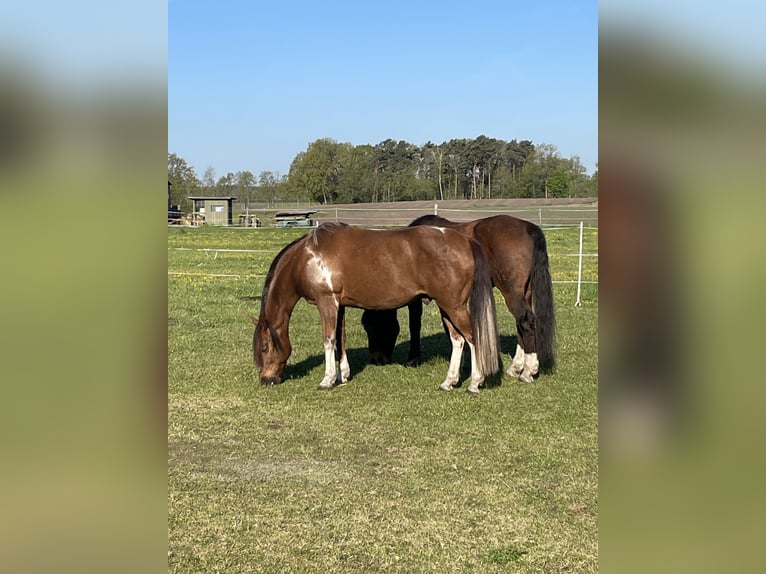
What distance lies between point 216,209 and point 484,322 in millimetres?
40807

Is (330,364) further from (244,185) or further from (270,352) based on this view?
(244,185)

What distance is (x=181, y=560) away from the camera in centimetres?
351

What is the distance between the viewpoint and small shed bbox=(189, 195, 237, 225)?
4372 cm

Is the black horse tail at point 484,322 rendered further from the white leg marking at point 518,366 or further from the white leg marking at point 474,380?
the white leg marking at point 518,366

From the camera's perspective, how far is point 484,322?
22.4ft

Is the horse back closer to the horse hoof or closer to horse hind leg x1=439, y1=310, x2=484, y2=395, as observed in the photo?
horse hind leg x1=439, y1=310, x2=484, y2=395

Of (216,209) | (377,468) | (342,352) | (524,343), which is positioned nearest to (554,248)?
(524,343)

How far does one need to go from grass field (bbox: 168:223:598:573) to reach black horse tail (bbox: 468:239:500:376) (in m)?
0.37

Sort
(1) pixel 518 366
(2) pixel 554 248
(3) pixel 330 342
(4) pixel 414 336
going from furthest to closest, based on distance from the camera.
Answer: (2) pixel 554 248, (4) pixel 414 336, (1) pixel 518 366, (3) pixel 330 342

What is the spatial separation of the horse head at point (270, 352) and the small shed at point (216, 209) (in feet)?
122
